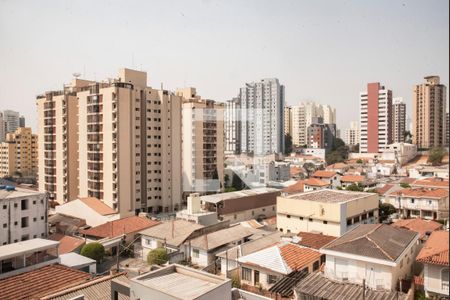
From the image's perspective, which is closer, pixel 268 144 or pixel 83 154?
pixel 83 154

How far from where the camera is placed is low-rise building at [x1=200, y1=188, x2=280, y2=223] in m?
9.57

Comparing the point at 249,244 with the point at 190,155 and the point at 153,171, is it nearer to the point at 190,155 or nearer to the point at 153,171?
the point at 153,171

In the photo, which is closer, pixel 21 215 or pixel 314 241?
pixel 314 241

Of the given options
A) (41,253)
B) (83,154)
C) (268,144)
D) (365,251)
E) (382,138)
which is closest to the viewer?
(365,251)

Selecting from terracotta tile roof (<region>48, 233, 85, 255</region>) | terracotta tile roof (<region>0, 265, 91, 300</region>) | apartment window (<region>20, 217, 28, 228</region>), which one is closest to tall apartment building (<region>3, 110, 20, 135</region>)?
apartment window (<region>20, 217, 28, 228</region>)

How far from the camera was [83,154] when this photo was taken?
39.5 feet

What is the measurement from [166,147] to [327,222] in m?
6.91

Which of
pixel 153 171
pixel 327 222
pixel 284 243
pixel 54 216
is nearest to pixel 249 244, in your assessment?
pixel 284 243

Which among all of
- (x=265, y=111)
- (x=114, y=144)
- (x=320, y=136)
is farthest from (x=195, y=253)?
(x=320, y=136)

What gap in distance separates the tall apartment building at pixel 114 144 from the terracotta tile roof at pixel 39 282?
19.1 feet

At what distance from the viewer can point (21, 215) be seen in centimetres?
766

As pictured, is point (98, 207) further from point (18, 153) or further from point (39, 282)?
point (18, 153)

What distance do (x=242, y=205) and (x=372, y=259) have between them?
20.0ft

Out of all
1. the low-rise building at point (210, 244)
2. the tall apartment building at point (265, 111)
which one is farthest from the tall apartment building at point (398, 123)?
the low-rise building at point (210, 244)
